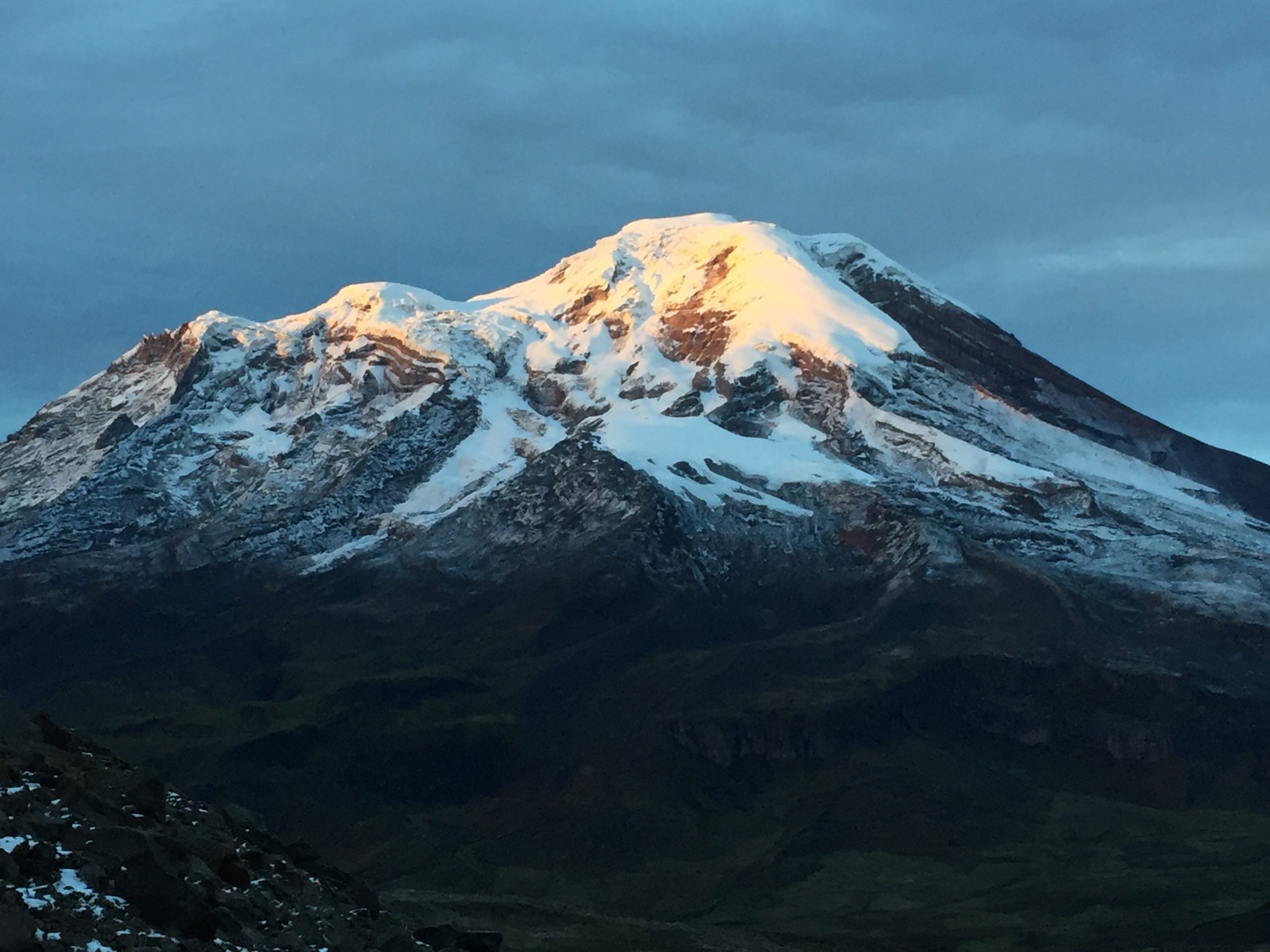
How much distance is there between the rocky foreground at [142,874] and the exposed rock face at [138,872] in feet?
0.13

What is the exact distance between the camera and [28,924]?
42188mm

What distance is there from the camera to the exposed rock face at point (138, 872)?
4512cm

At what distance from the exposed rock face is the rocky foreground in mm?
41

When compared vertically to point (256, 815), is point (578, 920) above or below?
below

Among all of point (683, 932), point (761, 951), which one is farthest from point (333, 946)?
point (683, 932)

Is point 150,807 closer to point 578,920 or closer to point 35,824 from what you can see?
point 35,824

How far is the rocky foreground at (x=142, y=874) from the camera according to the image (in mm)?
45125

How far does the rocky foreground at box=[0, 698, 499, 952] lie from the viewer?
45125mm

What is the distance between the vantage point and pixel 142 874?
4762cm

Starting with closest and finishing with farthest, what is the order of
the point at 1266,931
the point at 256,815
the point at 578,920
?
the point at 256,815 → the point at 1266,931 → the point at 578,920

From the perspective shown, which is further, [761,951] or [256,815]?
[761,951]

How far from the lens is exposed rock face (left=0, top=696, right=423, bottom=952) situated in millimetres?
45125

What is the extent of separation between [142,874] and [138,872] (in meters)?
0.13

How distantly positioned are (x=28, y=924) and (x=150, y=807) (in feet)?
43.7
